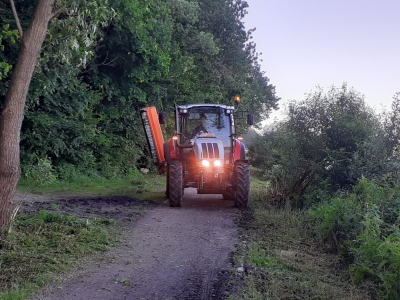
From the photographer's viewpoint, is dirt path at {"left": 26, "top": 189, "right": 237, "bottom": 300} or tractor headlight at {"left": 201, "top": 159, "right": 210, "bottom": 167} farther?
tractor headlight at {"left": 201, "top": 159, "right": 210, "bottom": 167}

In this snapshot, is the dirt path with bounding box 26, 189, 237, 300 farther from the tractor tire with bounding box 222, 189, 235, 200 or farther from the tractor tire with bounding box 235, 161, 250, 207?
the tractor tire with bounding box 222, 189, 235, 200

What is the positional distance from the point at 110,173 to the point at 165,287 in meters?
15.1

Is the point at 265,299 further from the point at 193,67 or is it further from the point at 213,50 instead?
the point at 213,50

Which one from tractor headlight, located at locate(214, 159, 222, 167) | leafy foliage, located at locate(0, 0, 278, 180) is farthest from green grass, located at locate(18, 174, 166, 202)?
tractor headlight, located at locate(214, 159, 222, 167)

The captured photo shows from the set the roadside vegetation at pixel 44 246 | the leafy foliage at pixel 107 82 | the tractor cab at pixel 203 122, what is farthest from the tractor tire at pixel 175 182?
the leafy foliage at pixel 107 82

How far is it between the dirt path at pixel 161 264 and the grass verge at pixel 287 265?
14.2 inches

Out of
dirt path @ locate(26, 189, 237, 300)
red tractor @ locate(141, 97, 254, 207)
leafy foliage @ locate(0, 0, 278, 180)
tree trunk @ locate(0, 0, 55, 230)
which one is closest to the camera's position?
dirt path @ locate(26, 189, 237, 300)

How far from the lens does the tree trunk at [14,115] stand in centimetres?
793

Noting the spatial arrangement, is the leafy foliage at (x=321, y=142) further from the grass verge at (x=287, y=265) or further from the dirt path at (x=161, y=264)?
the dirt path at (x=161, y=264)

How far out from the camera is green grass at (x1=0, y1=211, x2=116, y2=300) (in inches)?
247

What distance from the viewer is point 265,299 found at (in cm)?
584

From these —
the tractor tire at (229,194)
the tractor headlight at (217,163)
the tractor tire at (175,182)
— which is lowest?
the tractor tire at (229,194)

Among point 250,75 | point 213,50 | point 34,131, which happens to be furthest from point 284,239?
point 250,75

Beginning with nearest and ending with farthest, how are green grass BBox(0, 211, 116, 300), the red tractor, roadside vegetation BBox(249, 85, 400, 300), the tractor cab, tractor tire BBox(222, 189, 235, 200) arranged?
green grass BBox(0, 211, 116, 300)
roadside vegetation BBox(249, 85, 400, 300)
the red tractor
tractor tire BBox(222, 189, 235, 200)
the tractor cab
